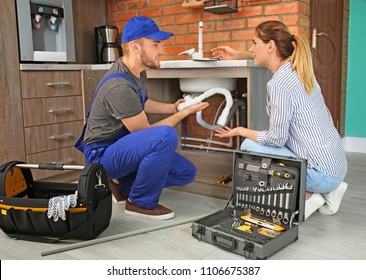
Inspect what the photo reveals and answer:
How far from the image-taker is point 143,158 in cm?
205

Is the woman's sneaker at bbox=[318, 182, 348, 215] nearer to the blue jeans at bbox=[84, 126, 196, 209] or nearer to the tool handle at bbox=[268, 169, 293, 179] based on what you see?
the tool handle at bbox=[268, 169, 293, 179]

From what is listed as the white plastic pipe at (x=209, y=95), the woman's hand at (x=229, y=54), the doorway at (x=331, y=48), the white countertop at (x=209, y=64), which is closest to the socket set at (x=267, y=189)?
the white plastic pipe at (x=209, y=95)

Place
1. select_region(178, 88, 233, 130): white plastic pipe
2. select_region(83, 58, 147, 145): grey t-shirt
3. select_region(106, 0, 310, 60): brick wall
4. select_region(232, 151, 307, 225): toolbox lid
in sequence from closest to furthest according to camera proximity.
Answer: select_region(232, 151, 307, 225): toolbox lid, select_region(83, 58, 147, 145): grey t-shirt, select_region(178, 88, 233, 130): white plastic pipe, select_region(106, 0, 310, 60): brick wall

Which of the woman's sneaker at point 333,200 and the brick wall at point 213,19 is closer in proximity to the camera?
the woman's sneaker at point 333,200

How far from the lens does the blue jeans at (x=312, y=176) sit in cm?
202

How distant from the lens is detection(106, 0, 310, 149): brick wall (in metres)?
2.70

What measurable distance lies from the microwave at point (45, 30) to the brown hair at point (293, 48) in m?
1.56

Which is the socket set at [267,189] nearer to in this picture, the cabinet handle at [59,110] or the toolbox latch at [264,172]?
the toolbox latch at [264,172]

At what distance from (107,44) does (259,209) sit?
1.97 m

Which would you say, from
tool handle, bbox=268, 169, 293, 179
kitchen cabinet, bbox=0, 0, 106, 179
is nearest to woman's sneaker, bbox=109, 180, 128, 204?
Answer: kitchen cabinet, bbox=0, 0, 106, 179

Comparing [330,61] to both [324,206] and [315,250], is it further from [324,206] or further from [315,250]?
[315,250]

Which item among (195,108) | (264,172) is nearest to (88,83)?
(195,108)

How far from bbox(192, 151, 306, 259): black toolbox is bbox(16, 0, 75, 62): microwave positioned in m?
1.60

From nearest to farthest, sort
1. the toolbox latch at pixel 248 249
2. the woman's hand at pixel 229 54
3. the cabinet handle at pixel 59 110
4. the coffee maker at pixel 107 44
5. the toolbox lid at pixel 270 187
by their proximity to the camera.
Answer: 1. the toolbox latch at pixel 248 249
2. the toolbox lid at pixel 270 187
3. the woman's hand at pixel 229 54
4. the cabinet handle at pixel 59 110
5. the coffee maker at pixel 107 44
